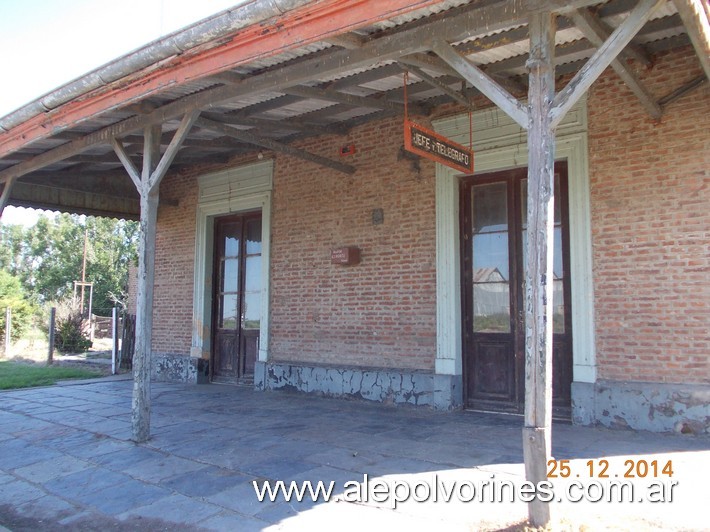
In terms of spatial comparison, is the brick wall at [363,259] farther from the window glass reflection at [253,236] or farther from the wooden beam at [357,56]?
the wooden beam at [357,56]

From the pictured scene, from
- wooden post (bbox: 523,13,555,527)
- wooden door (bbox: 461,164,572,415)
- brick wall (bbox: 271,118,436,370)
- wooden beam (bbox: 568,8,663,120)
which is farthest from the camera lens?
brick wall (bbox: 271,118,436,370)

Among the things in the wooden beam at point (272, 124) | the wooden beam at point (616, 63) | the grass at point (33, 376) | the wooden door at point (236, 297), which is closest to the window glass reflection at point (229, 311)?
the wooden door at point (236, 297)

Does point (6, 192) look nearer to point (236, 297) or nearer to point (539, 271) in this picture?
point (236, 297)

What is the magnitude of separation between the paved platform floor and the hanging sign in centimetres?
281

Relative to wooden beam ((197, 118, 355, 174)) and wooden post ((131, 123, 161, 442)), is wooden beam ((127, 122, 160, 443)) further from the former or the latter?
wooden beam ((197, 118, 355, 174))

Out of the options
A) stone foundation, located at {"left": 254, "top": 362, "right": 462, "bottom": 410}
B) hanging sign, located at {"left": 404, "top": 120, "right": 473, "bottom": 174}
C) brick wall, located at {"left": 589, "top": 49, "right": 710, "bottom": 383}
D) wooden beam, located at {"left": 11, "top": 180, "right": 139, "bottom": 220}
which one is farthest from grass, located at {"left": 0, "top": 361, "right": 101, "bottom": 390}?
brick wall, located at {"left": 589, "top": 49, "right": 710, "bottom": 383}

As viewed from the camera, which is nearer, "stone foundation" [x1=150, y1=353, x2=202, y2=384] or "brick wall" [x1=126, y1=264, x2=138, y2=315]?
"stone foundation" [x1=150, y1=353, x2=202, y2=384]

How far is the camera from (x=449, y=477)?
421 centimetres

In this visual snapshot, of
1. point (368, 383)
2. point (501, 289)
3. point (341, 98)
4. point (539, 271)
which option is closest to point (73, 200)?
point (341, 98)

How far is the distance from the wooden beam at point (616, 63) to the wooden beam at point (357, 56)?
0.58 meters

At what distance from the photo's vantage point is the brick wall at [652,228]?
5492 millimetres

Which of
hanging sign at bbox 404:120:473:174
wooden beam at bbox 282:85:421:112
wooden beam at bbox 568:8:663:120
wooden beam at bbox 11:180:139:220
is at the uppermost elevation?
wooden beam at bbox 282:85:421:112

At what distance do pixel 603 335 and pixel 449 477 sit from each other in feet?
9.18

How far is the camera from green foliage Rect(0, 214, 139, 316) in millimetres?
47441
